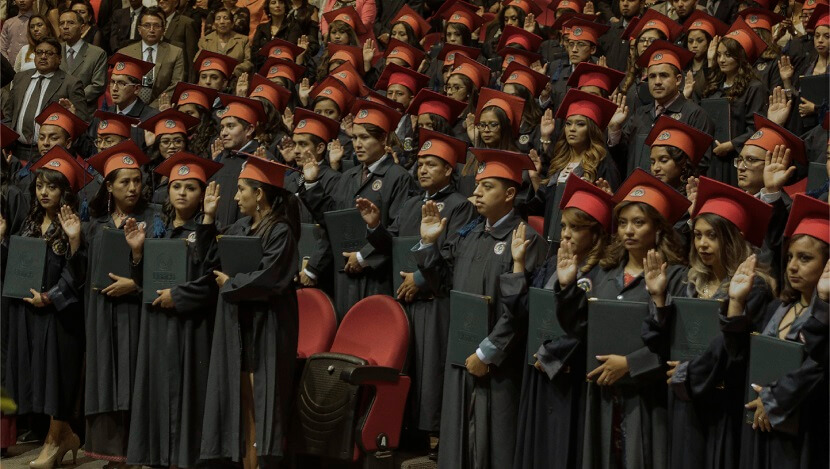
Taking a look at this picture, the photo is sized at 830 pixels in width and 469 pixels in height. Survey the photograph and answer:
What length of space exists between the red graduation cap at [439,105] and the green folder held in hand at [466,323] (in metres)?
2.74

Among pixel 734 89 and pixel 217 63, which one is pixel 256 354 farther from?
pixel 217 63

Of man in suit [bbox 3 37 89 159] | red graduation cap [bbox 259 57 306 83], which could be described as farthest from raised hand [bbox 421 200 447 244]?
man in suit [bbox 3 37 89 159]

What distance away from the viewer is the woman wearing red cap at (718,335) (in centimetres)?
504

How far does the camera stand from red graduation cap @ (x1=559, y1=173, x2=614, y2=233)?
19.0 feet

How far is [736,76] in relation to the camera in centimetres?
908

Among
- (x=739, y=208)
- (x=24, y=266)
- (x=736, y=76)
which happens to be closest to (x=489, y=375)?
(x=739, y=208)

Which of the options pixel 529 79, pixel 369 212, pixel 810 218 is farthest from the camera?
pixel 529 79

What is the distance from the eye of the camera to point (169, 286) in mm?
6848

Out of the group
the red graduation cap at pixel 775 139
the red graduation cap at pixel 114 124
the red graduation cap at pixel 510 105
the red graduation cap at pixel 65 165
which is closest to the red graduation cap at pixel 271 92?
the red graduation cap at pixel 114 124

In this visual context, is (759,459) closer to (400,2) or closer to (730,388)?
(730,388)

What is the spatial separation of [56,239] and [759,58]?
559 centimetres

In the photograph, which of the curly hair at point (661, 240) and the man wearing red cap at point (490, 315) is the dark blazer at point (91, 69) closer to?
the man wearing red cap at point (490, 315)

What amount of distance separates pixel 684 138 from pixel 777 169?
27.8 inches

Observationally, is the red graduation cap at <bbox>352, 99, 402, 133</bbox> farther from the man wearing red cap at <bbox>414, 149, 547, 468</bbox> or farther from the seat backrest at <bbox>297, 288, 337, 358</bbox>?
the man wearing red cap at <bbox>414, 149, 547, 468</bbox>
